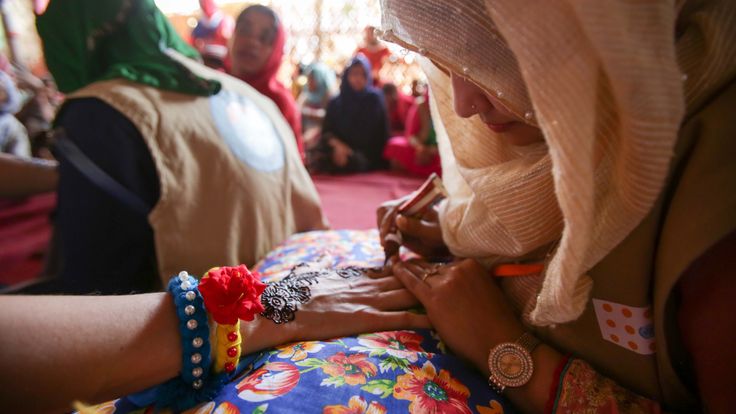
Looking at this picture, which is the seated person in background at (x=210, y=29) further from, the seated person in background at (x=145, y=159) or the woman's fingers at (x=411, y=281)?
the woman's fingers at (x=411, y=281)

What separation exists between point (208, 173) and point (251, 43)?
135 cm

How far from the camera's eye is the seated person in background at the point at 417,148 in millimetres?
2895

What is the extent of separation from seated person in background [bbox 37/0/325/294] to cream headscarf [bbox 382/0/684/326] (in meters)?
0.59

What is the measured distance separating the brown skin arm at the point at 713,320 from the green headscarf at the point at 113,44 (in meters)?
0.98

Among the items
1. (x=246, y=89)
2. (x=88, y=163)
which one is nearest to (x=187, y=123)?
(x=88, y=163)

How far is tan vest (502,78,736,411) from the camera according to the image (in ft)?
1.20

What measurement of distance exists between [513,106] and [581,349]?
0.32 meters

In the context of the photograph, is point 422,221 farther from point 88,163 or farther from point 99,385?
point 88,163

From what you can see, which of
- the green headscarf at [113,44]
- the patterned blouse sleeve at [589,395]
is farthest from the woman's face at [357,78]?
the patterned blouse sleeve at [589,395]

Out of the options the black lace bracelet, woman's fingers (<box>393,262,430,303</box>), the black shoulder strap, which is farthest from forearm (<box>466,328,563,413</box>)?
the black shoulder strap

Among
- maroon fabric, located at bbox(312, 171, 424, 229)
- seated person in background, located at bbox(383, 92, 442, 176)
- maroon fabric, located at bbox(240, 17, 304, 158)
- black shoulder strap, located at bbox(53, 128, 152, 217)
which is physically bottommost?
maroon fabric, located at bbox(312, 171, 424, 229)

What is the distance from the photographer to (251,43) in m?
Result: 2.02

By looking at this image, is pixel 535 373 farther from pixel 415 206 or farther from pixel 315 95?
pixel 315 95

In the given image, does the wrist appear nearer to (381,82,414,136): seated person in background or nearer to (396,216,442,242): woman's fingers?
(396,216,442,242): woman's fingers
